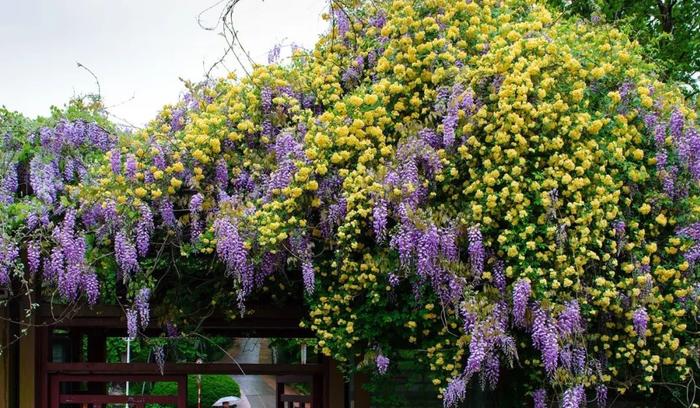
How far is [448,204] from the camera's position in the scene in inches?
180

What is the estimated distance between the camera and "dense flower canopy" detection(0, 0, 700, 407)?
4.32 metres

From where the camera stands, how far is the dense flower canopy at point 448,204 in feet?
14.2

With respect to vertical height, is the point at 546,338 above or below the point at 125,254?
below

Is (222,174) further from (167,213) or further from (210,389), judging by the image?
(210,389)

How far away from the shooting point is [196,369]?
5.54 meters

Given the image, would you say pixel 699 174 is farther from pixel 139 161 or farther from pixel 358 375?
pixel 139 161

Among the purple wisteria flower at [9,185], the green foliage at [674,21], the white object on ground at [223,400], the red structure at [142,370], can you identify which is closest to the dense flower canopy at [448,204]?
the purple wisteria flower at [9,185]

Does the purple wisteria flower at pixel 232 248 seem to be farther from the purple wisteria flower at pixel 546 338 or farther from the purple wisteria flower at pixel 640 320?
the purple wisteria flower at pixel 640 320

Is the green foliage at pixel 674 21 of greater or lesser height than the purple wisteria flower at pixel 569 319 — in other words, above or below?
above

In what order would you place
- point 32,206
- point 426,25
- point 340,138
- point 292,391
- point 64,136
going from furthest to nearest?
1. point 292,391
2. point 64,136
3. point 32,206
4. point 426,25
5. point 340,138

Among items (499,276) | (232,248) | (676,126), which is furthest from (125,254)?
(676,126)

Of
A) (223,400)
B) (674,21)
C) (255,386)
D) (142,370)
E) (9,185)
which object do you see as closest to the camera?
(9,185)

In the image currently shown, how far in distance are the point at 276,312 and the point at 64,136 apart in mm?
2106

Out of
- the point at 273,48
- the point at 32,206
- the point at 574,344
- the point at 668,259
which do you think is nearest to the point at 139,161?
the point at 32,206
